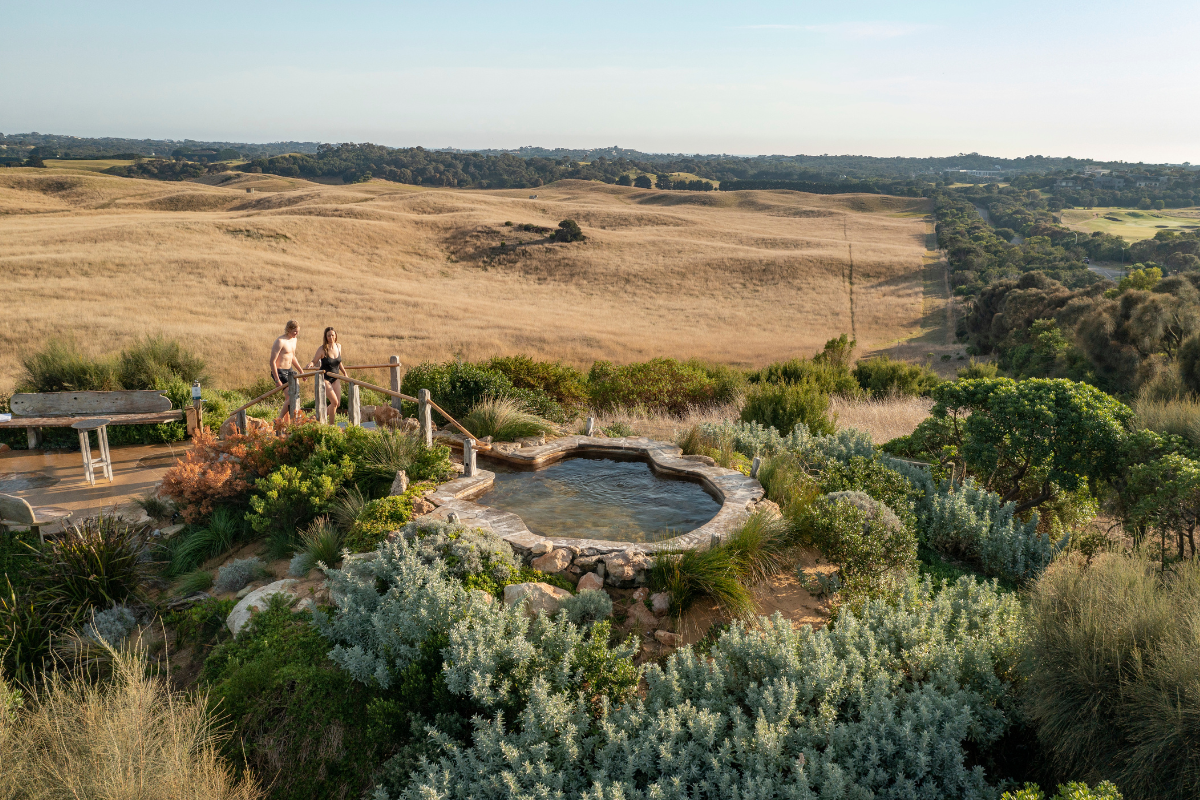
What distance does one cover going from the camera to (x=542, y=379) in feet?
44.5

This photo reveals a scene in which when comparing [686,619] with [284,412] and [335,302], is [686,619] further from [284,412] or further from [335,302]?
[335,302]

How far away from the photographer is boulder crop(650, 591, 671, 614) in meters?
6.41

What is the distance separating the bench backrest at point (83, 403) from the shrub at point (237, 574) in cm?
451

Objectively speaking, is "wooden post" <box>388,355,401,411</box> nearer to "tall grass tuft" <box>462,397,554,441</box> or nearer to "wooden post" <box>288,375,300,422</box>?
"tall grass tuft" <box>462,397,554,441</box>

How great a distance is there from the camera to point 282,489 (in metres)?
7.85

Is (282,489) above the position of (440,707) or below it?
above

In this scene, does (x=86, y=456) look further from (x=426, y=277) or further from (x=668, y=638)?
(x=426, y=277)

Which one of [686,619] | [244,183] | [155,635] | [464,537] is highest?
[244,183]

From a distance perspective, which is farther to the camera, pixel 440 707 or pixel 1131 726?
pixel 440 707

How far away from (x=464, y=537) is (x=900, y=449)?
23.7 ft

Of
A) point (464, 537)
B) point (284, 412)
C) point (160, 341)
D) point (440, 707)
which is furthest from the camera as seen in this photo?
point (160, 341)

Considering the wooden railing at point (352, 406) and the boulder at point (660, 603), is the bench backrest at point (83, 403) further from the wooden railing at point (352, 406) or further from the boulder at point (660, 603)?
the boulder at point (660, 603)

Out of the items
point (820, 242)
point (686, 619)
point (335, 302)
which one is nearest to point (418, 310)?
point (335, 302)

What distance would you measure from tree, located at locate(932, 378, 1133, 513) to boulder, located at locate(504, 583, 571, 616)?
5696 mm
